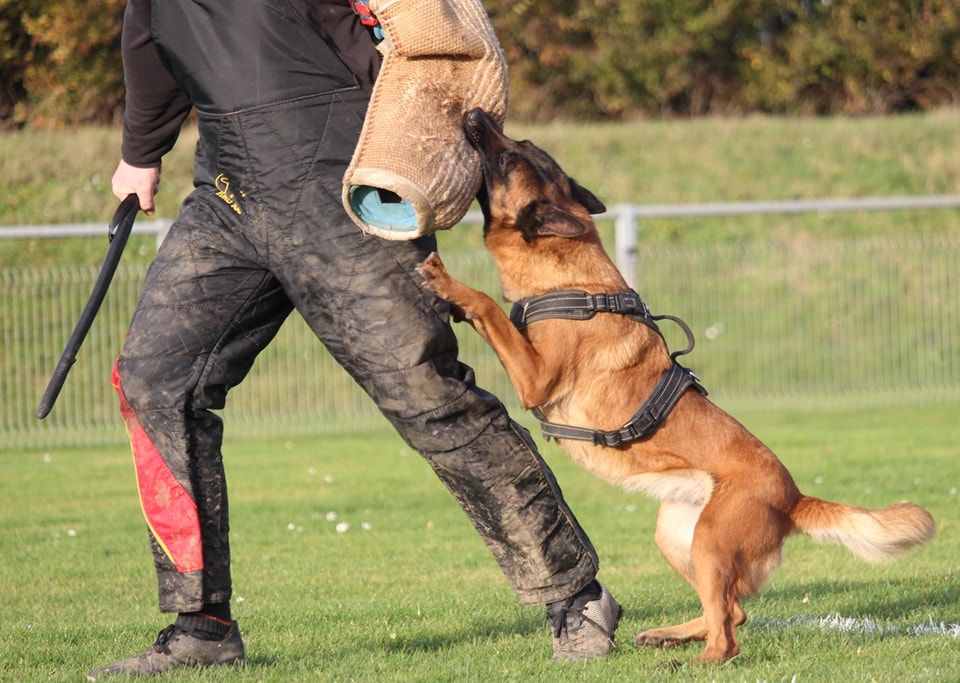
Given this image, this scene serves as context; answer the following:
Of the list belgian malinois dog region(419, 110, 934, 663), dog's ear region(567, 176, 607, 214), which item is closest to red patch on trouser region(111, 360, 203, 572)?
belgian malinois dog region(419, 110, 934, 663)

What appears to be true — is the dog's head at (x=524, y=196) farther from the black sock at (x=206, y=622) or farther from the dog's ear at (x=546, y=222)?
the black sock at (x=206, y=622)

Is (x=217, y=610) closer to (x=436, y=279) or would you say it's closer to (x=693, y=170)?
(x=436, y=279)

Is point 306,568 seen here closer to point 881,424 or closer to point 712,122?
point 881,424

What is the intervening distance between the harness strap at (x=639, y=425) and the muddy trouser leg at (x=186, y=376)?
1.06 metres

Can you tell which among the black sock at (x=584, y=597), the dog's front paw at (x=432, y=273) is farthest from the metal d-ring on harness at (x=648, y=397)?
the dog's front paw at (x=432, y=273)

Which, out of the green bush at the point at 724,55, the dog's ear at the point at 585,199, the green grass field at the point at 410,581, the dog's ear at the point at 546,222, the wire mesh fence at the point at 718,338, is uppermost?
the dog's ear at the point at 546,222

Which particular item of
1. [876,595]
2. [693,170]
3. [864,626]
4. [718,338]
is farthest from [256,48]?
[693,170]

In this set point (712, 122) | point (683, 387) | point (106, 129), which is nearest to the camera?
point (683, 387)

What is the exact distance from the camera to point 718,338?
13.6 m

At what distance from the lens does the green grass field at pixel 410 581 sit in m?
4.07

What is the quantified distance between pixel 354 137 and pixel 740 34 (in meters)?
20.4

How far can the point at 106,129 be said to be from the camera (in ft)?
59.3

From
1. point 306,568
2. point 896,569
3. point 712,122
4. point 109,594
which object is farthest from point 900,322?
point 109,594

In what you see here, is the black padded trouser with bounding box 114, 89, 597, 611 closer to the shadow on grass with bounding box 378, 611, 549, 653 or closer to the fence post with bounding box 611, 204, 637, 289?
the shadow on grass with bounding box 378, 611, 549, 653
